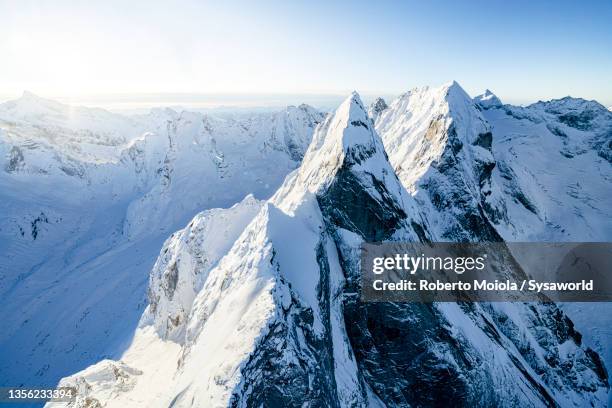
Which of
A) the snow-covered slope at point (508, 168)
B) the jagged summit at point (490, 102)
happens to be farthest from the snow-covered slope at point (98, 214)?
the jagged summit at point (490, 102)

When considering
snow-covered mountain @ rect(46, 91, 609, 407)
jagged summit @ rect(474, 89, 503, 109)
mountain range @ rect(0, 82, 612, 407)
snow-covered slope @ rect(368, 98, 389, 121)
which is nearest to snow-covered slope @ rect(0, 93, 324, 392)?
mountain range @ rect(0, 82, 612, 407)

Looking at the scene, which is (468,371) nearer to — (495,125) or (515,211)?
(515,211)

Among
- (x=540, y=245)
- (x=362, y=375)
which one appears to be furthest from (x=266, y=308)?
(x=540, y=245)

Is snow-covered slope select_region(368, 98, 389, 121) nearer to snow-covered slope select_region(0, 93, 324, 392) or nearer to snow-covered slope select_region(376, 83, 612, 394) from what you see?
snow-covered slope select_region(376, 83, 612, 394)

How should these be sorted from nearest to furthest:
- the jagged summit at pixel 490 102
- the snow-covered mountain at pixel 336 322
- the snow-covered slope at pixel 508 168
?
the snow-covered mountain at pixel 336 322
the snow-covered slope at pixel 508 168
the jagged summit at pixel 490 102

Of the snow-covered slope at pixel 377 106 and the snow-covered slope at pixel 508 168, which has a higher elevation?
the snow-covered slope at pixel 377 106

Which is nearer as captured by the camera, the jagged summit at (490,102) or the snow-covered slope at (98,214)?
the snow-covered slope at (98,214)

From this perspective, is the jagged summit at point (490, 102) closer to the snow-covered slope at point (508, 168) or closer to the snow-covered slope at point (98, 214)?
the snow-covered slope at point (508, 168)
